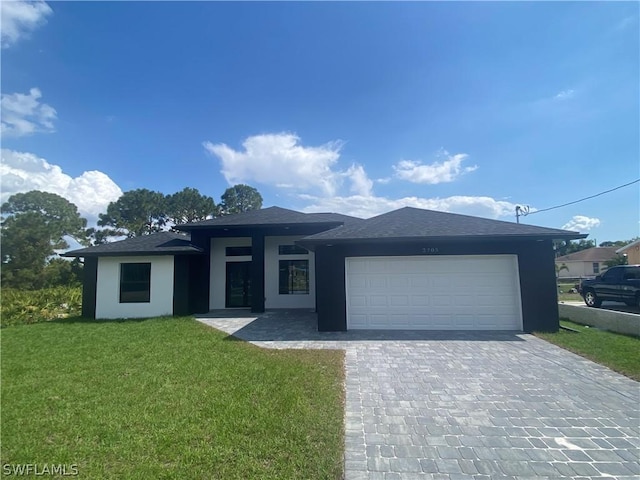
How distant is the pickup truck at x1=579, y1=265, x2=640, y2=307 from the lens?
11156 mm

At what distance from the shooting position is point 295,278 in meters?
13.8

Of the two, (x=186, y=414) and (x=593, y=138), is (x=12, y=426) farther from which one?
(x=593, y=138)

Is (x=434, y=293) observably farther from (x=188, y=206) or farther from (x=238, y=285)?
(x=188, y=206)

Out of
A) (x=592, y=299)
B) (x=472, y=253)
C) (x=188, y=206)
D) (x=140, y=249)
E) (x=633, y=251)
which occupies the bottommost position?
(x=592, y=299)

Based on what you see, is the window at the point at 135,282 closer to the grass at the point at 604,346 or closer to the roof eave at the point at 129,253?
the roof eave at the point at 129,253

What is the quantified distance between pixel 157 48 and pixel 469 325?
12948 millimetres

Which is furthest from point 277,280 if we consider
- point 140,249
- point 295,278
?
point 140,249

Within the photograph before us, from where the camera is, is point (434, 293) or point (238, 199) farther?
point (238, 199)

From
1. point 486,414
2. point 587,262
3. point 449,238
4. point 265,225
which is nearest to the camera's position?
point 486,414

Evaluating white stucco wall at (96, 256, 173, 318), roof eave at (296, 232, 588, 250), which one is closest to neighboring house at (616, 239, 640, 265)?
roof eave at (296, 232, 588, 250)

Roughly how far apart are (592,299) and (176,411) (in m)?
16.5

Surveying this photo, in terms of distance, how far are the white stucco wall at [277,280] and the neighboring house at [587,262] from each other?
34.8 metres

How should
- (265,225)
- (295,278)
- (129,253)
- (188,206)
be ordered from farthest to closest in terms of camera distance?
1. (188,206)
2. (295,278)
3. (265,225)
4. (129,253)

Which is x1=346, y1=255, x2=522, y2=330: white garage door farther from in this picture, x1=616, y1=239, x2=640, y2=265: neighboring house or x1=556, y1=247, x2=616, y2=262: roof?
x1=556, y1=247, x2=616, y2=262: roof
